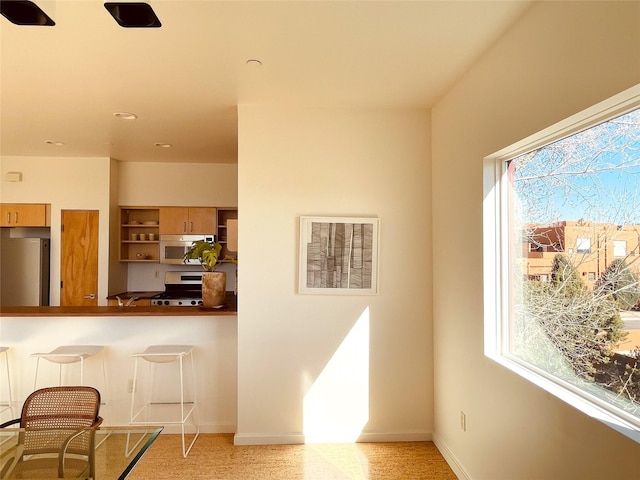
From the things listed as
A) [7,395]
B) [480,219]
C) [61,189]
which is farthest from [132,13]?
[61,189]

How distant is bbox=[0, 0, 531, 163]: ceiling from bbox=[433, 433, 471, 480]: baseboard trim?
2.62 meters

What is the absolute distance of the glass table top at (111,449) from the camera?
5.08 ft

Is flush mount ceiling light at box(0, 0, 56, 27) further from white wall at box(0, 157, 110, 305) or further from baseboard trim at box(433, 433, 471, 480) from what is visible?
white wall at box(0, 157, 110, 305)

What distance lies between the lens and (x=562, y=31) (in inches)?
63.5

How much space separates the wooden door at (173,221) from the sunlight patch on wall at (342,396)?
3146mm

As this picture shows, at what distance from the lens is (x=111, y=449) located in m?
1.70

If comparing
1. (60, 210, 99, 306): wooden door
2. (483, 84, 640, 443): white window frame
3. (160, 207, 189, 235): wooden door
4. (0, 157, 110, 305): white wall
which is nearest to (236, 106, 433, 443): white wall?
(483, 84, 640, 443): white window frame

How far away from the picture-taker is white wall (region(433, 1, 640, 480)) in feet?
4.60

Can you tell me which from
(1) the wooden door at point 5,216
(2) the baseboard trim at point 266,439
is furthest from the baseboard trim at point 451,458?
(1) the wooden door at point 5,216

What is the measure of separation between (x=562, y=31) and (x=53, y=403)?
306 cm

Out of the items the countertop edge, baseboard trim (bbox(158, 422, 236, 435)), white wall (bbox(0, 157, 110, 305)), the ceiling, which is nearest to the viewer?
the ceiling

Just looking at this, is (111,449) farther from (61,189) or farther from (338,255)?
(61,189)

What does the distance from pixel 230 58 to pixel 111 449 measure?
2.12 m

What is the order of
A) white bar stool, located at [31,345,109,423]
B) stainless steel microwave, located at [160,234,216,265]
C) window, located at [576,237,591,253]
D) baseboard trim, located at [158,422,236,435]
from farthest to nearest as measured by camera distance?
1. stainless steel microwave, located at [160,234,216,265]
2. baseboard trim, located at [158,422,236,435]
3. white bar stool, located at [31,345,109,423]
4. window, located at [576,237,591,253]
